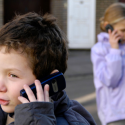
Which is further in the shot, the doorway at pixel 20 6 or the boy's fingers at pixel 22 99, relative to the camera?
the doorway at pixel 20 6

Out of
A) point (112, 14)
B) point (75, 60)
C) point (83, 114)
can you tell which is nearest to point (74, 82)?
point (75, 60)

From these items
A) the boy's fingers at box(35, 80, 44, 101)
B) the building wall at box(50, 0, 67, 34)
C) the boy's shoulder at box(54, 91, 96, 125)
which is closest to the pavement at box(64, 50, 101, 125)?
the building wall at box(50, 0, 67, 34)

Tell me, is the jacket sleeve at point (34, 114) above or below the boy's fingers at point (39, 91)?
below

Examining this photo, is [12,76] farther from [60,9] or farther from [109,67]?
[60,9]

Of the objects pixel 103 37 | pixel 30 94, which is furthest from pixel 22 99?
pixel 103 37

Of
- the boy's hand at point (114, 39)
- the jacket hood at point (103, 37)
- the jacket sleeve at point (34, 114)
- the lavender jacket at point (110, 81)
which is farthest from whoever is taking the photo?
the jacket hood at point (103, 37)

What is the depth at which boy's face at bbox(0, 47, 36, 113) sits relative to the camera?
1.43 m

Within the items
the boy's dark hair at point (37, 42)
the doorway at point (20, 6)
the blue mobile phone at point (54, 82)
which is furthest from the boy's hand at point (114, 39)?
the doorway at point (20, 6)

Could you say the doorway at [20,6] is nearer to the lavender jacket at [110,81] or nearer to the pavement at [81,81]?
the pavement at [81,81]

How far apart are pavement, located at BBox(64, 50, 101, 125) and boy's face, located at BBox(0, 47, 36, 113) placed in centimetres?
353

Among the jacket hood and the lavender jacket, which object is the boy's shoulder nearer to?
the lavender jacket

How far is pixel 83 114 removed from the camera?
5.36 feet

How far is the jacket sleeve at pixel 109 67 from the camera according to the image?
9.41 feet

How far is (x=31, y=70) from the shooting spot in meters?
1.47
